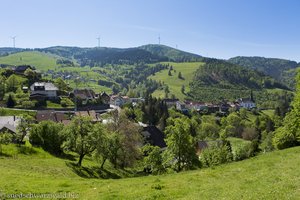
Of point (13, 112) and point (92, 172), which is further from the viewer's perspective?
point (13, 112)

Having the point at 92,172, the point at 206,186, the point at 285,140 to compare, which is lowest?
the point at 92,172

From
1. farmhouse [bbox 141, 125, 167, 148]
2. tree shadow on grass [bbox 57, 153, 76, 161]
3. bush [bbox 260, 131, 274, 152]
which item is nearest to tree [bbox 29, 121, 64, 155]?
tree shadow on grass [bbox 57, 153, 76, 161]

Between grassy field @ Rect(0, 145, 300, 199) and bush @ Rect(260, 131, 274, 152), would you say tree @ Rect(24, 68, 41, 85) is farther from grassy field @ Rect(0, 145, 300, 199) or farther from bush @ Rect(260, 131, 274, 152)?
grassy field @ Rect(0, 145, 300, 199)

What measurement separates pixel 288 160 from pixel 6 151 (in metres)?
48.8

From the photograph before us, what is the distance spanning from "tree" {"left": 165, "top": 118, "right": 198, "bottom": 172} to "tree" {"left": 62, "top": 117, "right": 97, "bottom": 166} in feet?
47.2

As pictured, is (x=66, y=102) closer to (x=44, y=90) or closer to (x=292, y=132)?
(x=44, y=90)

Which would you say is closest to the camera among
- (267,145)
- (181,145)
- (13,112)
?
(181,145)

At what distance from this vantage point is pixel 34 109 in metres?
127

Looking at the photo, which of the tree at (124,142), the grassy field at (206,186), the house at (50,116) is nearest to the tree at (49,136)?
the tree at (124,142)

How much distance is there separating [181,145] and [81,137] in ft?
61.5

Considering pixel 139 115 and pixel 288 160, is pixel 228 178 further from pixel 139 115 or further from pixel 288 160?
pixel 139 115

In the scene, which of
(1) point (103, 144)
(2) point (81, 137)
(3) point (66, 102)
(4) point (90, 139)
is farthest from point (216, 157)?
(3) point (66, 102)

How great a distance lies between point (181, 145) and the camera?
49.4 meters

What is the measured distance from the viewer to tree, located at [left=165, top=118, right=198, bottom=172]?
49.2 m
